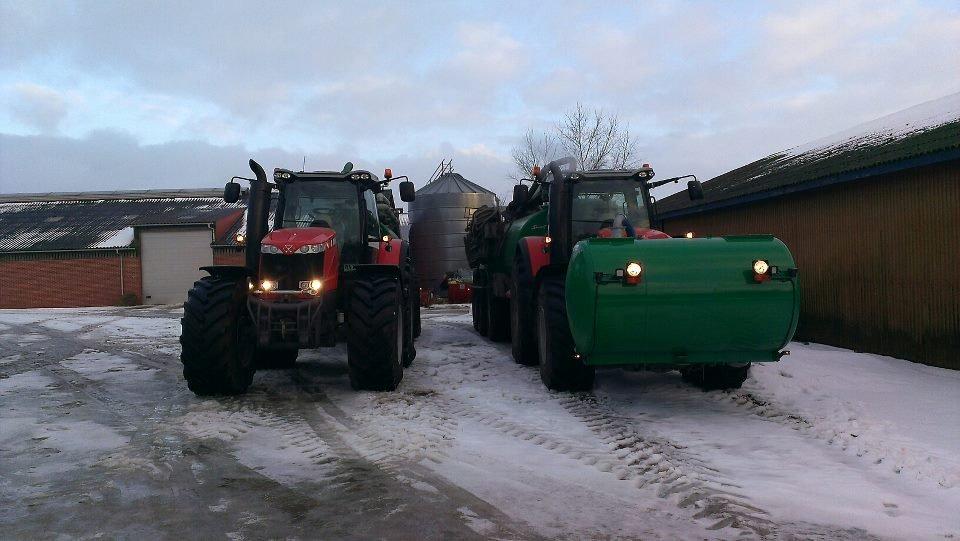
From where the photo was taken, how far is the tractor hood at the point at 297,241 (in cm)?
747

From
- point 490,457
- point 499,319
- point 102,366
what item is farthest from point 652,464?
point 102,366

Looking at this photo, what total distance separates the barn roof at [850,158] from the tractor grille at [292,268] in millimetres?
7662

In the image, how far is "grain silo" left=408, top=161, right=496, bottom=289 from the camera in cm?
2461

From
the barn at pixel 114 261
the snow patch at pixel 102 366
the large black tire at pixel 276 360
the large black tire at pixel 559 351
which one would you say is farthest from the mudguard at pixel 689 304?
the barn at pixel 114 261

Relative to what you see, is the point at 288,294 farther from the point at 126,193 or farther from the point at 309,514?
the point at 126,193

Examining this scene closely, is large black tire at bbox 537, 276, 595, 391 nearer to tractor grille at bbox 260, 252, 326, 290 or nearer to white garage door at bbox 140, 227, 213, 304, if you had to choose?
tractor grille at bbox 260, 252, 326, 290

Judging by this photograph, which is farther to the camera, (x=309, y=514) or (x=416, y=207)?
(x=416, y=207)

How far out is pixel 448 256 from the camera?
24797mm

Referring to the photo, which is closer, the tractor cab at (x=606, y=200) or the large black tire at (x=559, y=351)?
the large black tire at (x=559, y=351)

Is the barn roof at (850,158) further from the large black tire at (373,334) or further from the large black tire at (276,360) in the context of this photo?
the large black tire at (276,360)

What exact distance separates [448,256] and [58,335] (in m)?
12.8

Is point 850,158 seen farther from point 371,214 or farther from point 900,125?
point 371,214

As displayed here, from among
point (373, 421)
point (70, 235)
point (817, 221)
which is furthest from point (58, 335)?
point (70, 235)

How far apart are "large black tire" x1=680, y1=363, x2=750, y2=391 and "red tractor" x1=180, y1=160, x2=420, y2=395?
3.27 meters
